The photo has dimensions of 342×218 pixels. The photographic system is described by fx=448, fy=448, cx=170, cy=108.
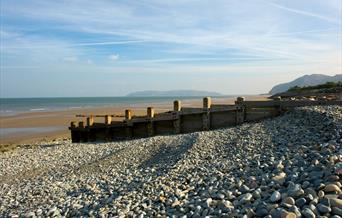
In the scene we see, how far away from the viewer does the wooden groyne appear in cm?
1883

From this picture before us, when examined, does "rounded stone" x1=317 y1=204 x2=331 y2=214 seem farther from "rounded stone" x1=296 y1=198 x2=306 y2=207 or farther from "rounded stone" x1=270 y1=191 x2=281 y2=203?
"rounded stone" x1=270 y1=191 x2=281 y2=203

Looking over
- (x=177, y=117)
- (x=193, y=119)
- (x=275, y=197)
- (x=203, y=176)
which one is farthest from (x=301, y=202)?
(x=177, y=117)

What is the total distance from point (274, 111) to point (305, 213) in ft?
40.6

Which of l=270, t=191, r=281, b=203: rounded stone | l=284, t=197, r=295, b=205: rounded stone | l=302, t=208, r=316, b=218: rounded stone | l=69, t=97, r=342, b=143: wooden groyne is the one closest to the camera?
l=302, t=208, r=316, b=218: rounded stone

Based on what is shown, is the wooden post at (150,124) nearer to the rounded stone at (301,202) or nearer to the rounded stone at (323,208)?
the rounded stone at (301,202)

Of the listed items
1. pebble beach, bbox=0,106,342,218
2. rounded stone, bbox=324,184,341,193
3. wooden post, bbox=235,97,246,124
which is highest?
wooden post, bbox=235,97,246,124

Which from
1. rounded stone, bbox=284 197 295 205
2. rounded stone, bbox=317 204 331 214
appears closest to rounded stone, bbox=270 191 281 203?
rounded stone, bbox=284 197 295 205

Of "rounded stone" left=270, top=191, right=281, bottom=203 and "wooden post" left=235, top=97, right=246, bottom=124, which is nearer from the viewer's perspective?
"rounded stone" left=270, top=191, right=281, bottom=203

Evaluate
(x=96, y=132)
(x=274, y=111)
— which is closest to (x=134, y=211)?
(x=274, y=111)

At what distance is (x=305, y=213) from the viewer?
6676mm

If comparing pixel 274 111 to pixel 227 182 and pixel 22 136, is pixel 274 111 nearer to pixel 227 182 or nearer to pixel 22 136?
pixel 227 182

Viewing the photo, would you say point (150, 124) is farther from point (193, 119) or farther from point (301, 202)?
point (301, 202)

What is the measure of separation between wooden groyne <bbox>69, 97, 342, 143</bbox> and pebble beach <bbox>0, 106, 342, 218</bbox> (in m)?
1.12

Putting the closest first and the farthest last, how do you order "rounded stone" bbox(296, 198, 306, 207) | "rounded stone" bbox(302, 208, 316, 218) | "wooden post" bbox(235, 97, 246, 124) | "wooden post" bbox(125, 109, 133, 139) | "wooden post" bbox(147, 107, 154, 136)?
"rounded stone" bbox(302, 208, 316, 218) < "rounded stone" bbox(296, 198, 306, 207) < "wooden post" bbox(235, 97, 246, 124) < "wooden post" bbox(147, 107, 154, 136) < "wooden post" bbox(125, 109, 133, 139)
